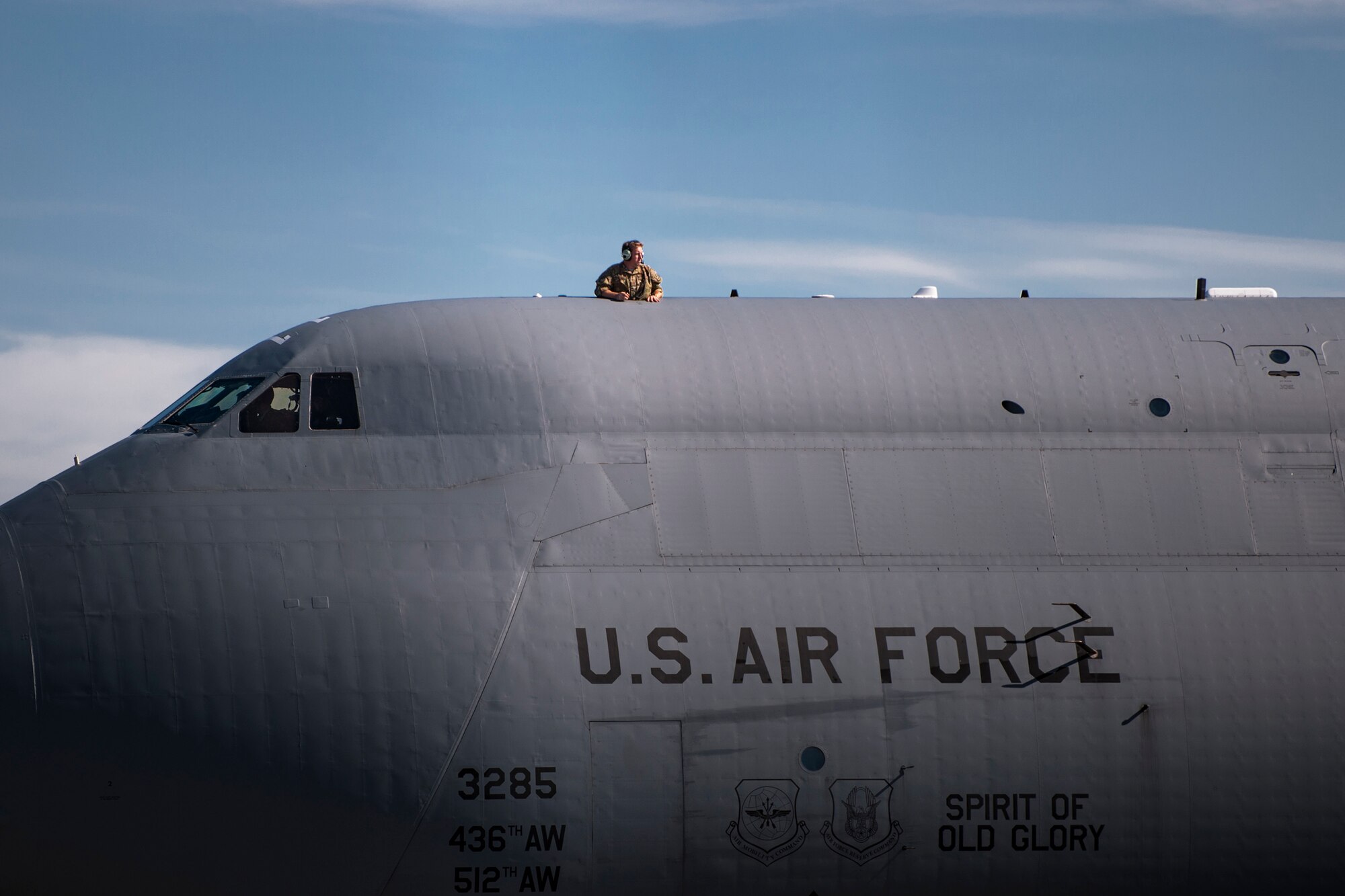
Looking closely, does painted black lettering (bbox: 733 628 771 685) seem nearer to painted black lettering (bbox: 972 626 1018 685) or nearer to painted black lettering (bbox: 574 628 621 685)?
painted black lettering (bbox: 574 628 621 685)

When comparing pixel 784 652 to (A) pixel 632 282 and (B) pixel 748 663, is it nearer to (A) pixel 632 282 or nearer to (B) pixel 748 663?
(B) pixel 748 663

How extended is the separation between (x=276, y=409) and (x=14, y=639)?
2792mm

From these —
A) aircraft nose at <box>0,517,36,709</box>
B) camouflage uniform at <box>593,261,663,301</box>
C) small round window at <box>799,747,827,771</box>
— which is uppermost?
camouflage uniform at <box>593,261,663,301</box>

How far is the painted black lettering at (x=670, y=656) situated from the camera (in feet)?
35.5

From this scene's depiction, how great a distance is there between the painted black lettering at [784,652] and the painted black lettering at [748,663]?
12cm

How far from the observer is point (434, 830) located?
34.5 feet

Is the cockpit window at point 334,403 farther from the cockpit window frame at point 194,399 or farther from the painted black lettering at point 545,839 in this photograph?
the painted black lettering at point 545,839

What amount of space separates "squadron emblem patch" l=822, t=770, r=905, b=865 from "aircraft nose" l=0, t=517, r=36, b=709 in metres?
6.52

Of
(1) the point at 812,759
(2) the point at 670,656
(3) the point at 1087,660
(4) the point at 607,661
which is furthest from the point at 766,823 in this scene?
(3) the point at 1087,660

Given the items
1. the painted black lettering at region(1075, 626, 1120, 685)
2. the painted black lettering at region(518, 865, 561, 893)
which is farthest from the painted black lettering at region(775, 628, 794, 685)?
the painted black lettering at region(1075, 626, 1120, 685)

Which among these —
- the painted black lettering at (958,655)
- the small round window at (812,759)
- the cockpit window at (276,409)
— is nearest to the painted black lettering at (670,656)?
the small round window at (812,759)

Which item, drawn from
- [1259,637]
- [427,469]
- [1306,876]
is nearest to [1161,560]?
[1259,637]

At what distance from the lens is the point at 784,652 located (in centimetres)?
1099

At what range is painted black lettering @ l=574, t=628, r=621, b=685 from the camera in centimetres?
1077
